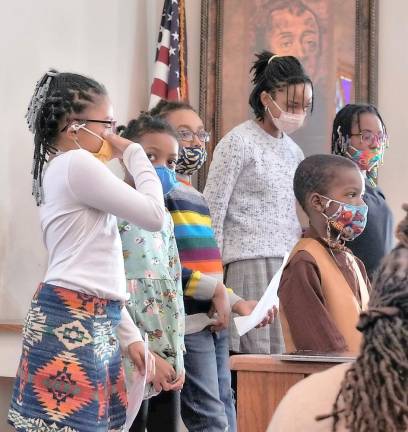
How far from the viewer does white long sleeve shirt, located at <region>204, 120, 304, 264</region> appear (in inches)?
127

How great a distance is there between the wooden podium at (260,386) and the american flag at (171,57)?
115 inches

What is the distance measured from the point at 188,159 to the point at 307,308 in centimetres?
95

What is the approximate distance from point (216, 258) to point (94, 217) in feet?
2.96

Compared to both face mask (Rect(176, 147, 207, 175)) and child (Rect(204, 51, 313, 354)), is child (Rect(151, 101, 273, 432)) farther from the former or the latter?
child (Rect(204, 51, 313, 354))

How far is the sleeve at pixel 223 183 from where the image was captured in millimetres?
3223

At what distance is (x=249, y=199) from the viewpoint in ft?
10.7

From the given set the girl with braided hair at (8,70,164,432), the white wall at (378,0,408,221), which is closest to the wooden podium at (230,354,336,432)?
the girl with braided hair at (8,70,164,432)

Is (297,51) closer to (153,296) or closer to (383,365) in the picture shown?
(153,296)

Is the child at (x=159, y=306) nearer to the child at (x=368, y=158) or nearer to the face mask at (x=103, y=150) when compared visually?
the face mask at (x=103, y=150)

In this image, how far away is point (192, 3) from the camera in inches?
195

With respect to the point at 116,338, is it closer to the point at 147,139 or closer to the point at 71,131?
the point at 71,131

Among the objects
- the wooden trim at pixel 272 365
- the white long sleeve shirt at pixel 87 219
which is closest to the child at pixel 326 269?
the wooden trim at pixel 272 365

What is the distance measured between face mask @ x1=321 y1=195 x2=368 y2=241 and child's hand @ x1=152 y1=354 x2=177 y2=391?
0.64 metres

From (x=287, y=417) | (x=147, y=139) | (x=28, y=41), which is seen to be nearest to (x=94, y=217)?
(x=147, y=139)
